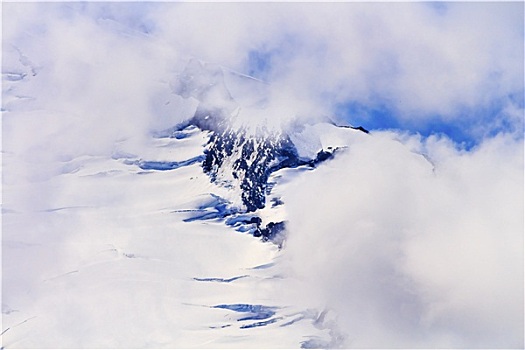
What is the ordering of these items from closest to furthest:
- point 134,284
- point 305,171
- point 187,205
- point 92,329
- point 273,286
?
point 92,329, point 134,284, point 273,286, point 187,205, point 305,171

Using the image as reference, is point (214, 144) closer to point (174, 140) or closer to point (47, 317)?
point (174, 140)

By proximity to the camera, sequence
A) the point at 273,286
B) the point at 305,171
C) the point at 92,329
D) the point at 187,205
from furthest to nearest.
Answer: the point at 305,171, the point at 187,205, the point at 273,286, the point at 92,329

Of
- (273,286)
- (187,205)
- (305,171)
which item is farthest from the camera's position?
(305,171)

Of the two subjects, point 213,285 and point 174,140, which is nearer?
point 213,285

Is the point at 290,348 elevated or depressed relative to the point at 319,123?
depressed

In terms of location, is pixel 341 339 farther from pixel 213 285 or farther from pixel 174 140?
pixel 174 140

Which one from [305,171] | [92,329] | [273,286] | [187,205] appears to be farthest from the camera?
[305,171]

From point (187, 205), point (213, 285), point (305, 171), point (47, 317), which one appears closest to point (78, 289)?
point (47, 317)

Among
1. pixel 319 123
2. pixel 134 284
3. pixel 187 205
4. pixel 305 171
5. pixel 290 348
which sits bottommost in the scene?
pixel 290 348

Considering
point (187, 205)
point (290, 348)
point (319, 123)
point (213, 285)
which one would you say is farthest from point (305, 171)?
point (290, 348)
